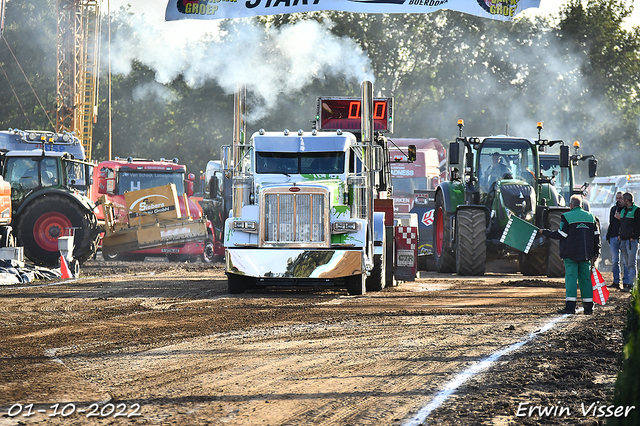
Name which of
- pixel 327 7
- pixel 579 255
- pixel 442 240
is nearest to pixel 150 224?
pixel 327 7

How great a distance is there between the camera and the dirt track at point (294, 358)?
5.75 m

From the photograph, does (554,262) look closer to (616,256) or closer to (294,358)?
(616,256)

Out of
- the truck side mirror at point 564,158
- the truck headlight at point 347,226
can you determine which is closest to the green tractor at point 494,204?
the truck side mirror at point 564,158

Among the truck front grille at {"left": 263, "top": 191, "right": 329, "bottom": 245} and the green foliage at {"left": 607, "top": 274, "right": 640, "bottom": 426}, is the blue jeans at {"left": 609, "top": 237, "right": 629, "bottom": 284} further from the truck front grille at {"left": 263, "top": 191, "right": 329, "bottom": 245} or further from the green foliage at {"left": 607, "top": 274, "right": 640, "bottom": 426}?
the green foliage at {"left": 607, "top": 274, "right": 640, "bottom": 426}

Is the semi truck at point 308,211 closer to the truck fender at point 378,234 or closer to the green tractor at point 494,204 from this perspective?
the truck fender at point 378,234

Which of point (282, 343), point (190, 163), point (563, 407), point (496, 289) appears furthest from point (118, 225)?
point (190, 163)

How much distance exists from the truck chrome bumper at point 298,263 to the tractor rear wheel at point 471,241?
449 cm

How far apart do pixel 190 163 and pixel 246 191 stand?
126ft

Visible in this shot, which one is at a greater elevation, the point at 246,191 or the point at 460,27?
the point at 460,27

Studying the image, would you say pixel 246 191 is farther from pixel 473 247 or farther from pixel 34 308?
pixel 473 247

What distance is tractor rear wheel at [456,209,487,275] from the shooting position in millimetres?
17328

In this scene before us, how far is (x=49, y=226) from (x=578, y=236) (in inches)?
477

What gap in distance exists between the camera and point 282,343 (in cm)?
869

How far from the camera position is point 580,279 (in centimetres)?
1188
